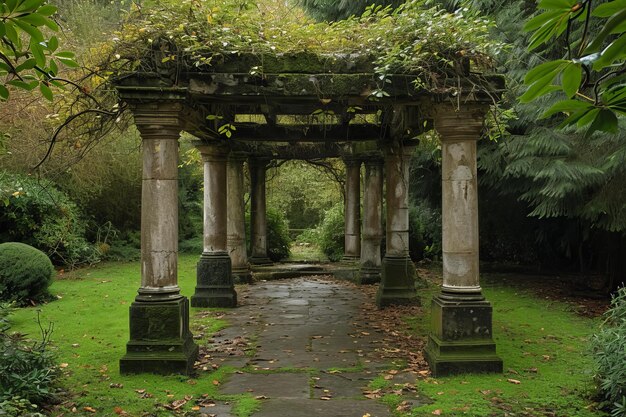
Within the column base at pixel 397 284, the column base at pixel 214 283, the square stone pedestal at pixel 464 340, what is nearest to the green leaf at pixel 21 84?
the square stone pedestal at pixel 464 340

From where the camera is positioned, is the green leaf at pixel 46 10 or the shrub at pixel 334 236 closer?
the green leaf at pixel 46 10

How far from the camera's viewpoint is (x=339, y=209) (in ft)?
59.7

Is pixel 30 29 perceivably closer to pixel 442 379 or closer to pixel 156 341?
pixel 156 341

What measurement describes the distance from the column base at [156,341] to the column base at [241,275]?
22.7 ft

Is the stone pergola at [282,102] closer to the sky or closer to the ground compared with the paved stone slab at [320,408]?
closer to the sky

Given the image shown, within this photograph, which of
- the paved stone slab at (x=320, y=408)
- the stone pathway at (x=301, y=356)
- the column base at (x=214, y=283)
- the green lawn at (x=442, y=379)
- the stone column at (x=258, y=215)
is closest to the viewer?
the paved stone slab at (x=320, y=408)

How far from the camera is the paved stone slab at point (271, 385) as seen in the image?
5.30 metres

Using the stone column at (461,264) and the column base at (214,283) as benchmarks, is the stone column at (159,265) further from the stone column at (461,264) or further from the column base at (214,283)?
the column base at (214,283)

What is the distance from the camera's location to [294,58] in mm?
6020

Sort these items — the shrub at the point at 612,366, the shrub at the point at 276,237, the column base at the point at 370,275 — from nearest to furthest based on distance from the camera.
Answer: the shrub at the point at 612,366, the column base at the point at 370,275, the shrub at the point at 276,237

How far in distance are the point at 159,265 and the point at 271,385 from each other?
184 centimetres

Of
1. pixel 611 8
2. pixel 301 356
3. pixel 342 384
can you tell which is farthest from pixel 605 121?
pixel 301 356

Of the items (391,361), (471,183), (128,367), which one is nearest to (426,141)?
(471,183)

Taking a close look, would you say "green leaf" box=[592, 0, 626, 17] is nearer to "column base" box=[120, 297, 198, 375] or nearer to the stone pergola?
the stone pergola
